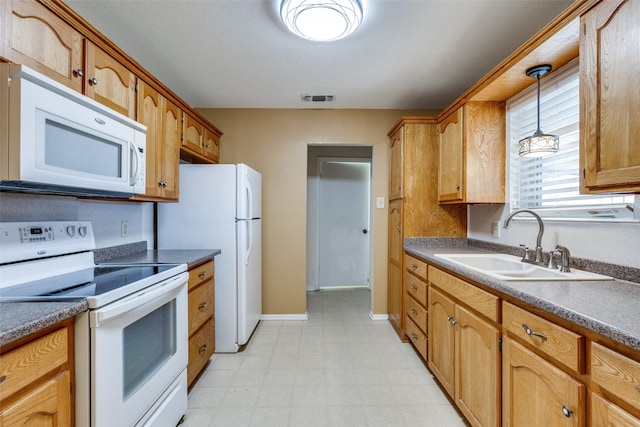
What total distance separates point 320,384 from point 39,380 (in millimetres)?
1533

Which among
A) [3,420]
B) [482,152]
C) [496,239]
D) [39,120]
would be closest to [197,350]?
[3,420]

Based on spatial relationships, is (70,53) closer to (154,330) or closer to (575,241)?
(154,330)

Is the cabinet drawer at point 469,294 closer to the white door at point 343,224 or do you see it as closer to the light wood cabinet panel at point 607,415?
the light wood cabinet panel at point 607,415

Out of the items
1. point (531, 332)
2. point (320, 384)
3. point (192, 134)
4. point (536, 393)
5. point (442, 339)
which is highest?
point (192, 134)

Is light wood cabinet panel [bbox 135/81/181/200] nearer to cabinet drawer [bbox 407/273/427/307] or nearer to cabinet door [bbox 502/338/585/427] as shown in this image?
cabinet drawer [bbox 407/273/427/307]

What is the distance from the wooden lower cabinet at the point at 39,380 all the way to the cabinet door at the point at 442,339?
175 cm

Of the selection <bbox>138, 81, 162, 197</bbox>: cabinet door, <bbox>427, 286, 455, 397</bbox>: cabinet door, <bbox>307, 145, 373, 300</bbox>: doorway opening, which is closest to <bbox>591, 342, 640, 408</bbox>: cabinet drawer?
<bbox>427, 286, 455, 397</bbox>: cabinet door

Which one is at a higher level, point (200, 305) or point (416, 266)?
point (416, 266)

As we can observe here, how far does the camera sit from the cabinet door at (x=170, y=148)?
200 centimetres

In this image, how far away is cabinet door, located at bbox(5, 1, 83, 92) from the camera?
1049mm

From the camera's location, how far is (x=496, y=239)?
86.4 inches

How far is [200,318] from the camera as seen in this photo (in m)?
1.95

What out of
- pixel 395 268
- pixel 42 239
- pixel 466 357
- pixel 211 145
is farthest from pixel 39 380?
pixel 395 268

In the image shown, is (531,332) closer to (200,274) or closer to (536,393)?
(536,393)
